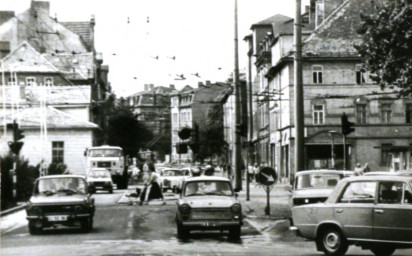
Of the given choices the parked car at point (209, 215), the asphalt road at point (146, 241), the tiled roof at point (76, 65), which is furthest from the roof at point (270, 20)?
the parked car at point (209, 215)

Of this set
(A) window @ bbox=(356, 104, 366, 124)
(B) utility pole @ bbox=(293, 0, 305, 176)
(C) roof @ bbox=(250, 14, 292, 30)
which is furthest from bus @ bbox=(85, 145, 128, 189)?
(C) roof @ bbox=(250, 14, 292, 30)

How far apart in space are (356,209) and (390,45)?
12.2 m

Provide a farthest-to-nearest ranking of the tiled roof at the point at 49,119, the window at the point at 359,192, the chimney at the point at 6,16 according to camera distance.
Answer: the chimney at the point at 6,16 → the tiled roof at the point at 49,119 → the window at the point at 359,192

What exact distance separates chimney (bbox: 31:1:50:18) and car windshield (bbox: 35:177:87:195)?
71.8 meters

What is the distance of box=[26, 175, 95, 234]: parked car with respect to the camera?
22.3 metres

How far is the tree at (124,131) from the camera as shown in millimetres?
98438

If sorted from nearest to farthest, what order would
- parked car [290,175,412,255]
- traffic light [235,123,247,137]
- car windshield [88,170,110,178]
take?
parked car [290,175,412,255] < traffic light [235,123,247,137] < car windshield [88,170,110,178]

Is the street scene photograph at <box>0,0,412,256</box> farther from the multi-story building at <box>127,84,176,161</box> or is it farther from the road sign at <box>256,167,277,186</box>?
the multi-story building at <box>127,84,176,161</box>

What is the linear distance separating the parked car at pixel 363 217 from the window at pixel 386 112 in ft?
156

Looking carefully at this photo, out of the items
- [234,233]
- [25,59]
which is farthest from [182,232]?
[25,59]

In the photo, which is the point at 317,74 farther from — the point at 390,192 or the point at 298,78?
the point at 390,192

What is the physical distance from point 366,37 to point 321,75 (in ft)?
116

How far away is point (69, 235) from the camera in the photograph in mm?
21969

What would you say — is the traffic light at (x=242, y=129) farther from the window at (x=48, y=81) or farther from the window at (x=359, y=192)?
the window at (x=48, y=81)
